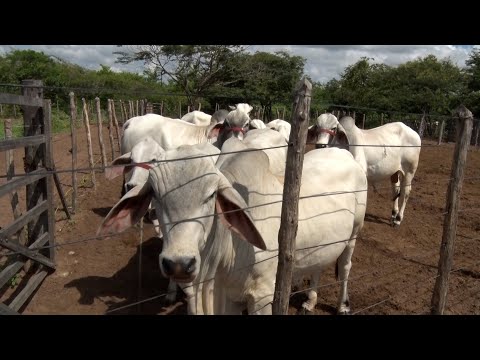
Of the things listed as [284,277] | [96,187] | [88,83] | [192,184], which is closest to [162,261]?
[192,184]

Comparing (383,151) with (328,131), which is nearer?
(328,131)

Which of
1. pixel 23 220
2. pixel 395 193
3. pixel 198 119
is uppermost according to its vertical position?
pixel 198 119

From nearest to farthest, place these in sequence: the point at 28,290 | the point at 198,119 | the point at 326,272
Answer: the point at 28,290 < the point at 326,272 < the point at 198,119

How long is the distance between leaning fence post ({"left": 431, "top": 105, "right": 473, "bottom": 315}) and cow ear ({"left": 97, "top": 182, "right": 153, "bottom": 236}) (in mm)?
2446

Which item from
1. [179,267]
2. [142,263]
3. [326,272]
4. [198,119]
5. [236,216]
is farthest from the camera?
[198,119]

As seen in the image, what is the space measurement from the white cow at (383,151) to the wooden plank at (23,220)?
425 centimetres

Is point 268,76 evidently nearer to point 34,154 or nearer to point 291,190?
point 34,154

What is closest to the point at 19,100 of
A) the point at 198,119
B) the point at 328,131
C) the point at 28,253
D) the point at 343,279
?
the point at 28,253

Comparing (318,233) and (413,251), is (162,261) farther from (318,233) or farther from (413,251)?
(413,251)

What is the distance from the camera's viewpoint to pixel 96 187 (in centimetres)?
999

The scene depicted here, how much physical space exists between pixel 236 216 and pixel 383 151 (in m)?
6.03

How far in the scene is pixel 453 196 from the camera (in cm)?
345

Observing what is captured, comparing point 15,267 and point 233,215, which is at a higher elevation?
point 233,215

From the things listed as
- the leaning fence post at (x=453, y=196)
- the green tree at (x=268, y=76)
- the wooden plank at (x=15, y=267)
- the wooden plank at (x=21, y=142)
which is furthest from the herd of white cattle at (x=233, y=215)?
the green tree at (x=268, y=76)
